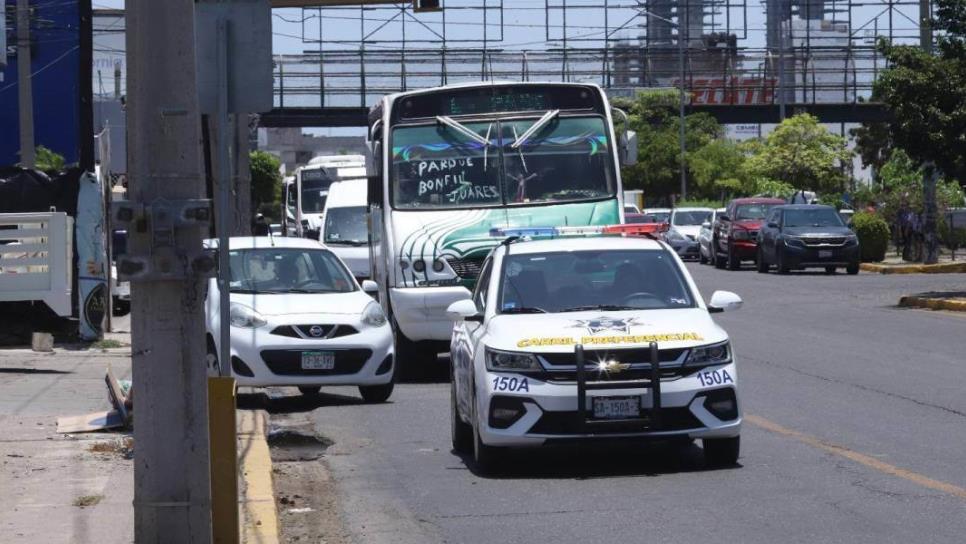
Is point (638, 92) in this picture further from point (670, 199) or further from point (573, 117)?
point (573, 117)

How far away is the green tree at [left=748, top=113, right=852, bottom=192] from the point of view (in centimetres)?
5969

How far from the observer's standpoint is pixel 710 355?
413 inches

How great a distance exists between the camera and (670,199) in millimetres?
82625

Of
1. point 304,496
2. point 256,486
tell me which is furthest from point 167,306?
point 304,496

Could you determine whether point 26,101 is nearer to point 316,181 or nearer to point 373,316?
point 316,181

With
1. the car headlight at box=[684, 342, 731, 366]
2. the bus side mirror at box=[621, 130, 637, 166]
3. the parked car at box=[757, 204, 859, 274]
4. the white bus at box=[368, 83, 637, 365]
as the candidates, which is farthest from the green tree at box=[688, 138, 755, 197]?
the car headlight at box=[684, 342, 731, 366]

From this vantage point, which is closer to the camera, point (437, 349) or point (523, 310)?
point (523, 310)

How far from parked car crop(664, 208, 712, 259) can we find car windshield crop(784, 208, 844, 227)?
9527 millimetres

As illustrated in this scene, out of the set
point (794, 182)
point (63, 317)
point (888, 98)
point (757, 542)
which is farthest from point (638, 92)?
point (757, 542)

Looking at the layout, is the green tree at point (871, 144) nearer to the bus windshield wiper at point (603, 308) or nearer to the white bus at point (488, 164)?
the white bus at point (488, 164)

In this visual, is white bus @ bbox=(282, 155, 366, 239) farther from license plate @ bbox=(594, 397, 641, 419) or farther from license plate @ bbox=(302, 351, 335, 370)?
license plate @ bbox=(594, 397, 641, 419)

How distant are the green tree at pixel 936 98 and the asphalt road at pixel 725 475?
399 inches

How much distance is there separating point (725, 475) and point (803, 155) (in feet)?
167

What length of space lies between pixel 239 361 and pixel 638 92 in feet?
231
